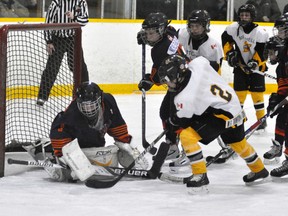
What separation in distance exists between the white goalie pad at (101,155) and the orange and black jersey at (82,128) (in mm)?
52

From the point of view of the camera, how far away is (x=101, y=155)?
4160mm

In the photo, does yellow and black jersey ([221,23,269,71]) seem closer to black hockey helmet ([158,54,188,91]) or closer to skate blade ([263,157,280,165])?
skate blade ([263,157,280,165])

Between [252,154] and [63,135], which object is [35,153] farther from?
[252,154]

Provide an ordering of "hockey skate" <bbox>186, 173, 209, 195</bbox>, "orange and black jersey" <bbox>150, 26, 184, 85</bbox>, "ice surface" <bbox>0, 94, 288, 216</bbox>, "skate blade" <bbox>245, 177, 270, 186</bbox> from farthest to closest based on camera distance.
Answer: "orange and black jersey" <bbox>150, 26, 184, 85</bbox>, "skate blade" <bbox>245, 177, 270, 186</bbox>, "hockey skate" <bbox>186, 173, 209, 195</bbox>, "ice surface" <bbox>0, 94, 288, 216</bbox>

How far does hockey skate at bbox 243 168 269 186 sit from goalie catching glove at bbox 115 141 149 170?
54 centimetres

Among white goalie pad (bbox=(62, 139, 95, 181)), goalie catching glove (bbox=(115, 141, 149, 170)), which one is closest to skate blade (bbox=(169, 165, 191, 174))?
goalie catching glove (bbox=(115, 141, 149, 170))

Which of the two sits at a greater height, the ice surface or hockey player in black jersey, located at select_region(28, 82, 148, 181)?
hockey player in black jersey, located at select_region(28, 82, 148, 181)

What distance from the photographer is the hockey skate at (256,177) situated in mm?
4051

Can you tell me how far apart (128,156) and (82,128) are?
0.33 metres

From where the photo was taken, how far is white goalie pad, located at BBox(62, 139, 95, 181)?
392cm

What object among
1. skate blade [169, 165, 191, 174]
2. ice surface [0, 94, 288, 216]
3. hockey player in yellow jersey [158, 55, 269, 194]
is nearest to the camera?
ice surface [0, 94, 288, 216]

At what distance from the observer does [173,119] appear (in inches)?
151

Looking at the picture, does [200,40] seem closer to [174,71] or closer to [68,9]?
[174,71]

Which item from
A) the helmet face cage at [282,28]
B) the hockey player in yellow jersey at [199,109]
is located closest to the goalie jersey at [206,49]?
the helmet face cage at [282,28]
